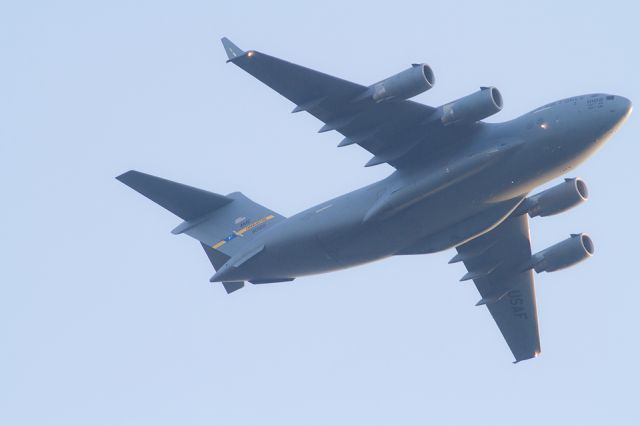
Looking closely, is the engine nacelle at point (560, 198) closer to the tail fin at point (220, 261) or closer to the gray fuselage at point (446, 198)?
the gray fuselage at point (446, 198)

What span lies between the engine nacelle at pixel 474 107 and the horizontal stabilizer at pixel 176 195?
7761 millimetres

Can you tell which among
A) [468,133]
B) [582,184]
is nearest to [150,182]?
[468,133]

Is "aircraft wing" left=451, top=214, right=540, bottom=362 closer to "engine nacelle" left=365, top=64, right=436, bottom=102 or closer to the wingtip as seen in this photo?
"engine nacelle" left=365, top=64, right=436, bottom=102

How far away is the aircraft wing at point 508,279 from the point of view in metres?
33.0

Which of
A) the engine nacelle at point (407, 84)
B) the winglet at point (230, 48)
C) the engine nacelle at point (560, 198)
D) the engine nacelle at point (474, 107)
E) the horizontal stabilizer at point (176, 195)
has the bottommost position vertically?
the engine nacelle at point (560, 198)

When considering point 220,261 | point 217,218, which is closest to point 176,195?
point 217,218

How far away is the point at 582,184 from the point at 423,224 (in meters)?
4.34

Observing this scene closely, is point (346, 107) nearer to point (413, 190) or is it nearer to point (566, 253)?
point (413, 190)

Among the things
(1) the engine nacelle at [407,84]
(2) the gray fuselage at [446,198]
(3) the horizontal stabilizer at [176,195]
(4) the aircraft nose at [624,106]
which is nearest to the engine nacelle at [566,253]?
(2) the gray fuselage at [446,198]

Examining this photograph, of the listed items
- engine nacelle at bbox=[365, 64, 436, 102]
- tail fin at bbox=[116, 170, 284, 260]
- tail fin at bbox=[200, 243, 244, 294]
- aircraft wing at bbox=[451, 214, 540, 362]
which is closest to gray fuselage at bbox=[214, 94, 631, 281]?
tail fin at bbox=[200, 243, 244, 294]

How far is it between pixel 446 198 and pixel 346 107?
10.7 feet

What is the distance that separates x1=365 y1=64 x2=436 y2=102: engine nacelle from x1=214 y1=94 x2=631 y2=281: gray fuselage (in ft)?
7.44

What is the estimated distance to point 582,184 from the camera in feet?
101

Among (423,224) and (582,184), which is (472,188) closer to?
(423,224)
